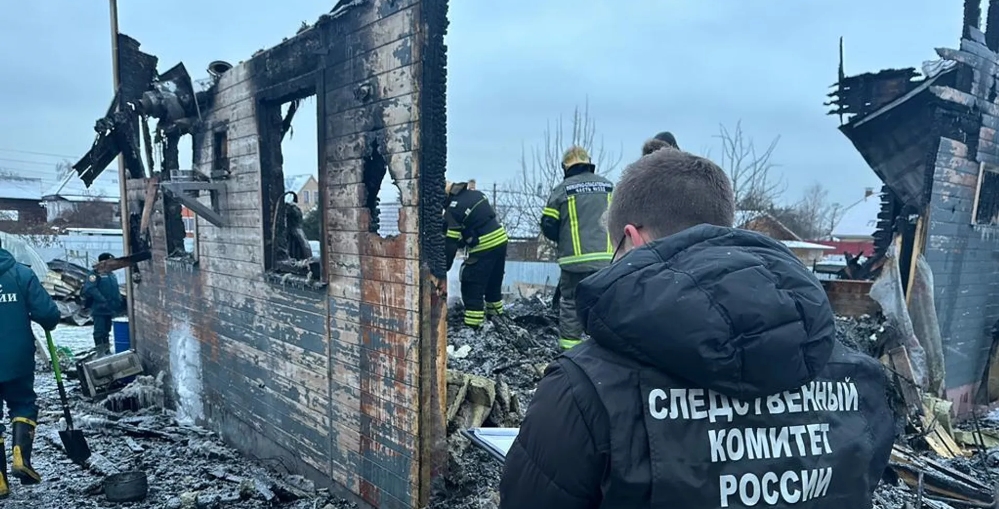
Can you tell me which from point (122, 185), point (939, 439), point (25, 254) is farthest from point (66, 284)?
point (939, 439)

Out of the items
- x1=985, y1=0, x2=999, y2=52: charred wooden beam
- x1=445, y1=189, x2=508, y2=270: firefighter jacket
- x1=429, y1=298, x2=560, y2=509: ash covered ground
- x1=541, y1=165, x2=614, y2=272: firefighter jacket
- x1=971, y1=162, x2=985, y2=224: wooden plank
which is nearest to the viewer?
x1=429, y1=298, x2=560, y2=509: ash covered ground

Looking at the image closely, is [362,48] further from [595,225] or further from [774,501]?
[774,501]

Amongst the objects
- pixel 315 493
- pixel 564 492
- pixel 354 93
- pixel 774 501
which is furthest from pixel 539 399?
pixel 315 493

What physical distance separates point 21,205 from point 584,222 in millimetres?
43234

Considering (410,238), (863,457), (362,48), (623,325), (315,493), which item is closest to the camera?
(623,325)

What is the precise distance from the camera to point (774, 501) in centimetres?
111

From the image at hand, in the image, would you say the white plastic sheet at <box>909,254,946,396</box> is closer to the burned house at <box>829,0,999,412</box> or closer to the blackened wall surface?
the burned house at <box>829,0,999,412</box>

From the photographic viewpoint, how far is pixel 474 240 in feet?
22.8

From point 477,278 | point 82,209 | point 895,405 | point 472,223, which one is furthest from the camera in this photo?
point 82,209

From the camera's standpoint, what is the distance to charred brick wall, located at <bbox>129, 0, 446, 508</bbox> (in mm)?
3320

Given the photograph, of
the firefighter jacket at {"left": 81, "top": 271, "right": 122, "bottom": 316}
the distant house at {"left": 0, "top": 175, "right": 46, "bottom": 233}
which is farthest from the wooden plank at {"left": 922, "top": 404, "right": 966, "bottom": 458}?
the distant house at {"left": 0, "top": 175, "right": 46, "bottom": 233}

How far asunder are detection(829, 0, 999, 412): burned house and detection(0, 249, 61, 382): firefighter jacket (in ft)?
27.0

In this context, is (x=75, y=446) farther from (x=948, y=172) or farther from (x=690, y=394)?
(x=948, y=172)

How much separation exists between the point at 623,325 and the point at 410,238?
2424 mm
